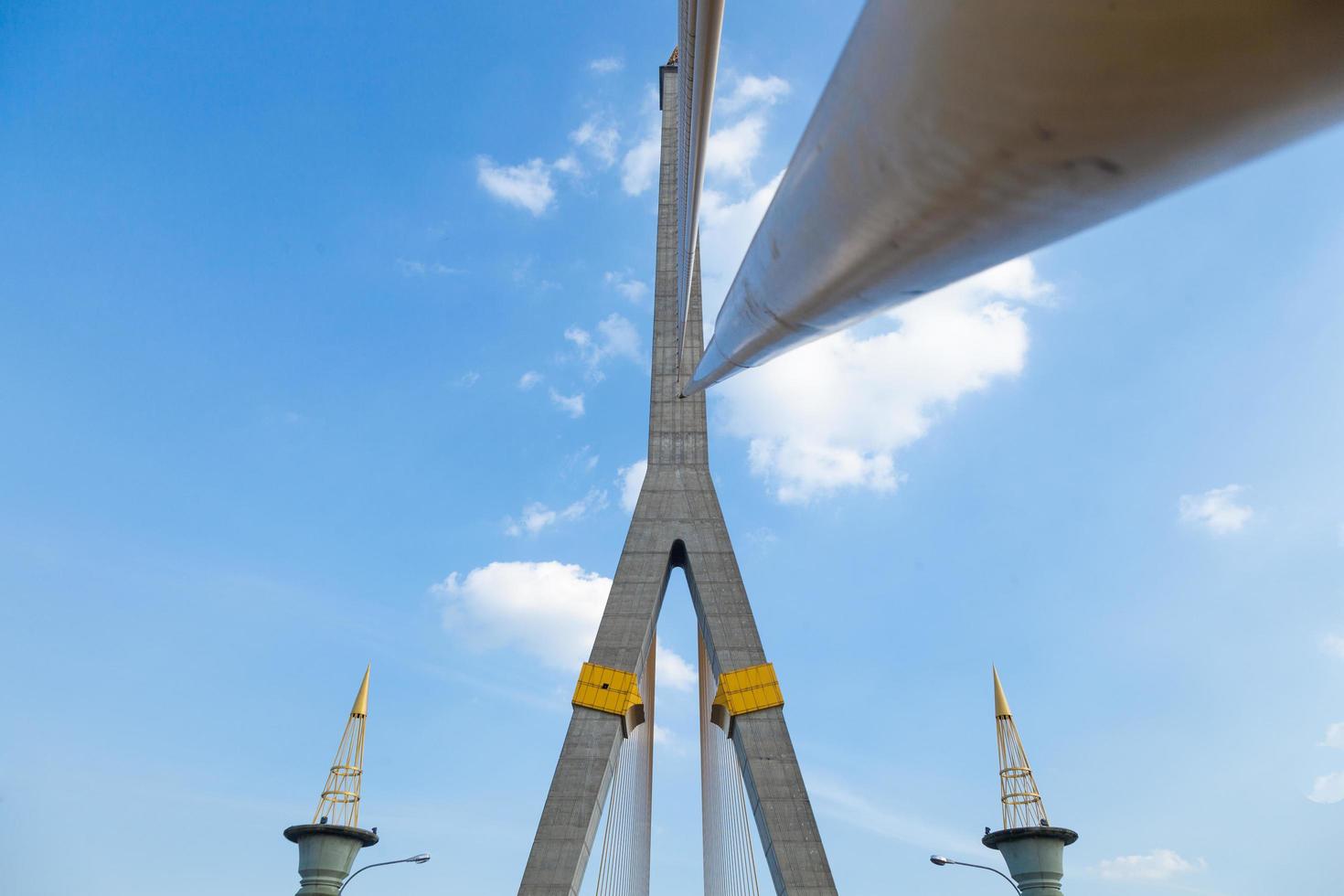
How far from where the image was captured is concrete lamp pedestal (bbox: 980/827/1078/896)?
28750 millimetres

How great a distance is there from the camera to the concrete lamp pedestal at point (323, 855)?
995 inches

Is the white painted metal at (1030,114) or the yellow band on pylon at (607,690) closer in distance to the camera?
the white painted metal at (1030,114)

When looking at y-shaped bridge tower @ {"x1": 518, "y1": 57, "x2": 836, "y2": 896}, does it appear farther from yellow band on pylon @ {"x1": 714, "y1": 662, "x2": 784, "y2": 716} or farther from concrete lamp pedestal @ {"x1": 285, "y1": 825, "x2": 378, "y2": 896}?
concrete lamp pedestal @ {"x1": 285, "y1": 825, "x2": 378, "y2": 896}

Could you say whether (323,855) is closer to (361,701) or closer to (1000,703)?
(361,701)

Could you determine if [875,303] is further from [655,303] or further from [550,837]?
[655,303]

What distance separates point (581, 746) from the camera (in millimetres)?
20734

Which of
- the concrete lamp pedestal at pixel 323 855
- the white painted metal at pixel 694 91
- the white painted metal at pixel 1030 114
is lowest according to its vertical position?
the white painted metal at pixel 1030 114

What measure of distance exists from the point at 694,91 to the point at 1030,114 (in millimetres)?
5027

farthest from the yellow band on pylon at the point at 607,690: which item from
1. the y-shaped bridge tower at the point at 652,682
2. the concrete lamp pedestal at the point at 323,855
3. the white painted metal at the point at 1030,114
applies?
the white painted metal at the point at 1030,114

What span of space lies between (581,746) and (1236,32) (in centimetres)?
2120

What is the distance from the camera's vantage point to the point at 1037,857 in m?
29.0

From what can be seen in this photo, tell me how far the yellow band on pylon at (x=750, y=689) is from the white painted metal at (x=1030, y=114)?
20622 mm

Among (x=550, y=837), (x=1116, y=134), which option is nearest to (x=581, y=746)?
(x=550, y=837)

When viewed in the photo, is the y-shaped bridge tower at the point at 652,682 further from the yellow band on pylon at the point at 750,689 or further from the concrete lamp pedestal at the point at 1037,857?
the concrete lamp pedestal at the point at 1037,857
